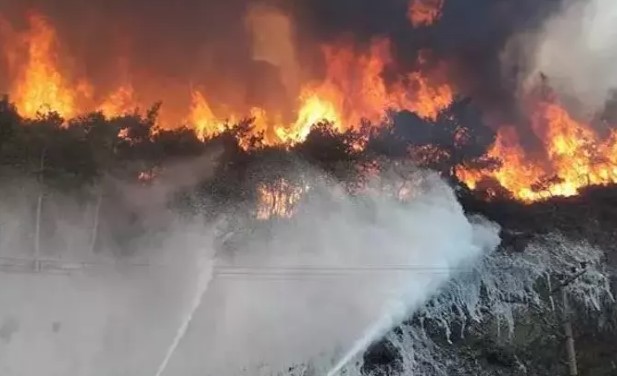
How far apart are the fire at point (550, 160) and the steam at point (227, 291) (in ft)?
22.3

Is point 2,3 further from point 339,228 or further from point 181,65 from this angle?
point 339,228

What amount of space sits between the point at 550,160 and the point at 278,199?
14934 millimetres

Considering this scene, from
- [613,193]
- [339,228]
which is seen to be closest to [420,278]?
[339,228]

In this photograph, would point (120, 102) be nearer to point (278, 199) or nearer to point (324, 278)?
point (278, 199)

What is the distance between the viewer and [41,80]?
31156 millimetres

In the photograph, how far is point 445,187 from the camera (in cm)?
3219

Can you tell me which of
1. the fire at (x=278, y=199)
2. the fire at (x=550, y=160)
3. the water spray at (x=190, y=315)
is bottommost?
the water spray at (x=190, y=315)

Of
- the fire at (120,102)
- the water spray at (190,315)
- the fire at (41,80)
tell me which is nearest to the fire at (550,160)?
the water spray at (190,315)

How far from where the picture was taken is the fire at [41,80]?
101 feet

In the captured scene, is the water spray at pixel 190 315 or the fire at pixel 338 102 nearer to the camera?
the water spray at pixel 190 315

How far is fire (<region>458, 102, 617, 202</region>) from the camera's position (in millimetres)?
36938

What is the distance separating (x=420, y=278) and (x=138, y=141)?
15196 mm

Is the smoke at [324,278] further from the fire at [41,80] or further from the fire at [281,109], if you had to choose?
the fire at [41,80]

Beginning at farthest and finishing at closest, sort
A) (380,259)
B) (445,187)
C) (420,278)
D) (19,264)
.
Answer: (445,187) < (19,264) < (380,259) < (420,278)
